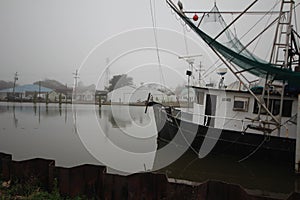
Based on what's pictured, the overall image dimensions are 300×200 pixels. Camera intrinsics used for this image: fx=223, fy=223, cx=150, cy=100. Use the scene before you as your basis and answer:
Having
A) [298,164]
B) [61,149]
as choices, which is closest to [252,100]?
[298,164]

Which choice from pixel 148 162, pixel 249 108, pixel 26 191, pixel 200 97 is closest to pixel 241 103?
pixel 249 108

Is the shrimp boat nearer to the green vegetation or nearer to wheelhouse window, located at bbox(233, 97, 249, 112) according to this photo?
wheelhouse window, located at bbox(233, 97, 249, 112)

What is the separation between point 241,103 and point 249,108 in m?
0.37

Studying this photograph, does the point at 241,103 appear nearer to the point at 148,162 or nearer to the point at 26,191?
the point at 148,162

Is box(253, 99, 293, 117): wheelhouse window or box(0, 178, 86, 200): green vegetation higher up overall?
box(253, 99, 293, 117): wheelhouse window

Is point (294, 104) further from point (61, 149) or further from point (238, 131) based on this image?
point (61, 149)

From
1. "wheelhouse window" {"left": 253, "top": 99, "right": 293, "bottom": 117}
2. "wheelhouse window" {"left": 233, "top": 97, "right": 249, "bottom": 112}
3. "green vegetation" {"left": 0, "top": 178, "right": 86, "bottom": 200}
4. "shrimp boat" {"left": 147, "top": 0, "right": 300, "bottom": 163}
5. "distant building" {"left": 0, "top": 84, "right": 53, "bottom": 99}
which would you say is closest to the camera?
"green vegetation" {"left": 0, "top": 178, "right": 86, "bottom": 200}

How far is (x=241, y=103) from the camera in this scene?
9477mm

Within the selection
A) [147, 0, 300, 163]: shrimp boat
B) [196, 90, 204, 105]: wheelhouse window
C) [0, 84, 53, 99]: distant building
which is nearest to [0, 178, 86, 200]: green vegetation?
[147, 0, 300, 163]: shrimp boat

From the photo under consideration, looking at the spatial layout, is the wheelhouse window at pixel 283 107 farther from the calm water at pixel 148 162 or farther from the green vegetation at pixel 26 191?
the green vegetation at pixel 26 191

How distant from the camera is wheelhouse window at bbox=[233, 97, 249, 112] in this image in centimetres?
938

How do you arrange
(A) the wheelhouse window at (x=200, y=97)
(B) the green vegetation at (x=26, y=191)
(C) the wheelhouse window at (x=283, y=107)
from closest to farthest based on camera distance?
(B) the green vegetation at (x=26, y=191) → (C) the wheelhouse window at (x=283, y=107) → (A) the wheelhouse window at (x=200, y=97)

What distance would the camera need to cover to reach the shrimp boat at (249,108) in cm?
722

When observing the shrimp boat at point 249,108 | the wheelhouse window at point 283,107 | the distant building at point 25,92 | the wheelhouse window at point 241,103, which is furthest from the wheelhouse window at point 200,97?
the distant building at point 25,92
